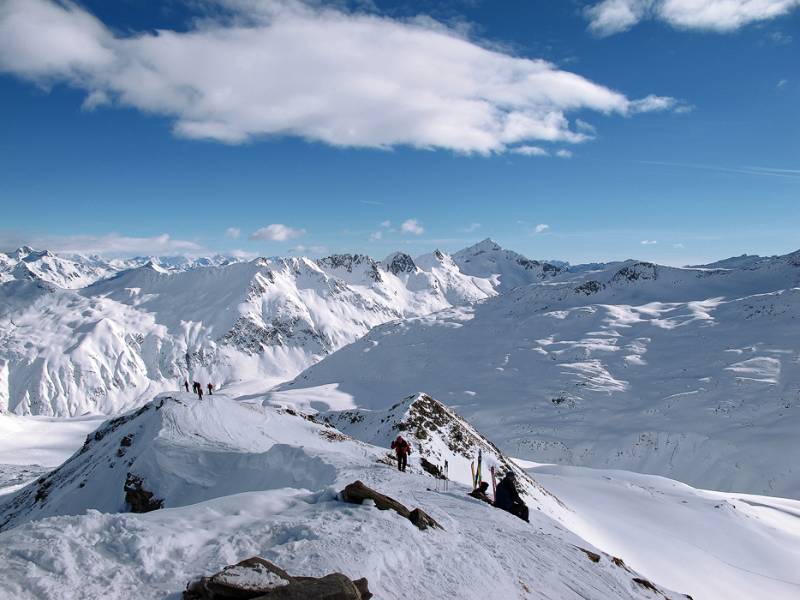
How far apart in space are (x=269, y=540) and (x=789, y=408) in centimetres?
9804

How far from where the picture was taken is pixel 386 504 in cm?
1292

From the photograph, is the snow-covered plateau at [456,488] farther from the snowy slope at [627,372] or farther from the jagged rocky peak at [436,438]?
the snowy slope at [627,372]

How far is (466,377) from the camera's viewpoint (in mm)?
128625

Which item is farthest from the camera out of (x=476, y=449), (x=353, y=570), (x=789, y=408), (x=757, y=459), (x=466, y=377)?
(x=466, y=377)

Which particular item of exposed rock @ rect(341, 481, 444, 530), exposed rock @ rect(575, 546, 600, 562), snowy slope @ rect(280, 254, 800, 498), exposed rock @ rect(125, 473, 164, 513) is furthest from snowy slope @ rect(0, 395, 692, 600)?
snowy slope @ rect(280, 254, 800, 498)

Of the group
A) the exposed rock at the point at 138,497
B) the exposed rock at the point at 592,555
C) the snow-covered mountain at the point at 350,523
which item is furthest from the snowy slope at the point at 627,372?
the exposed rock at the point at 138,497

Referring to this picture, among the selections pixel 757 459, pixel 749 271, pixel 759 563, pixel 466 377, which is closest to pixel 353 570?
pixel 759 563

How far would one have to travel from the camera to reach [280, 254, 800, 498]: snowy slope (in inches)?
2992

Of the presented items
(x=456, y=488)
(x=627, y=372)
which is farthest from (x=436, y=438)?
(x=627, y=372)

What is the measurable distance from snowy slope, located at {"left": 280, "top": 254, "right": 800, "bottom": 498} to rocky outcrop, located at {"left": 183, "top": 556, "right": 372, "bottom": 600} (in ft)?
250

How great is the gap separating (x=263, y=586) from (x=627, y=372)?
123289 millimetres

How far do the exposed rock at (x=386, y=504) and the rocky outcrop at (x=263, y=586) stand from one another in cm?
419

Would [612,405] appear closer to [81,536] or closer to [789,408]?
[789,408]

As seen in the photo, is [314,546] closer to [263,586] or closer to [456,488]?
[263,586]
